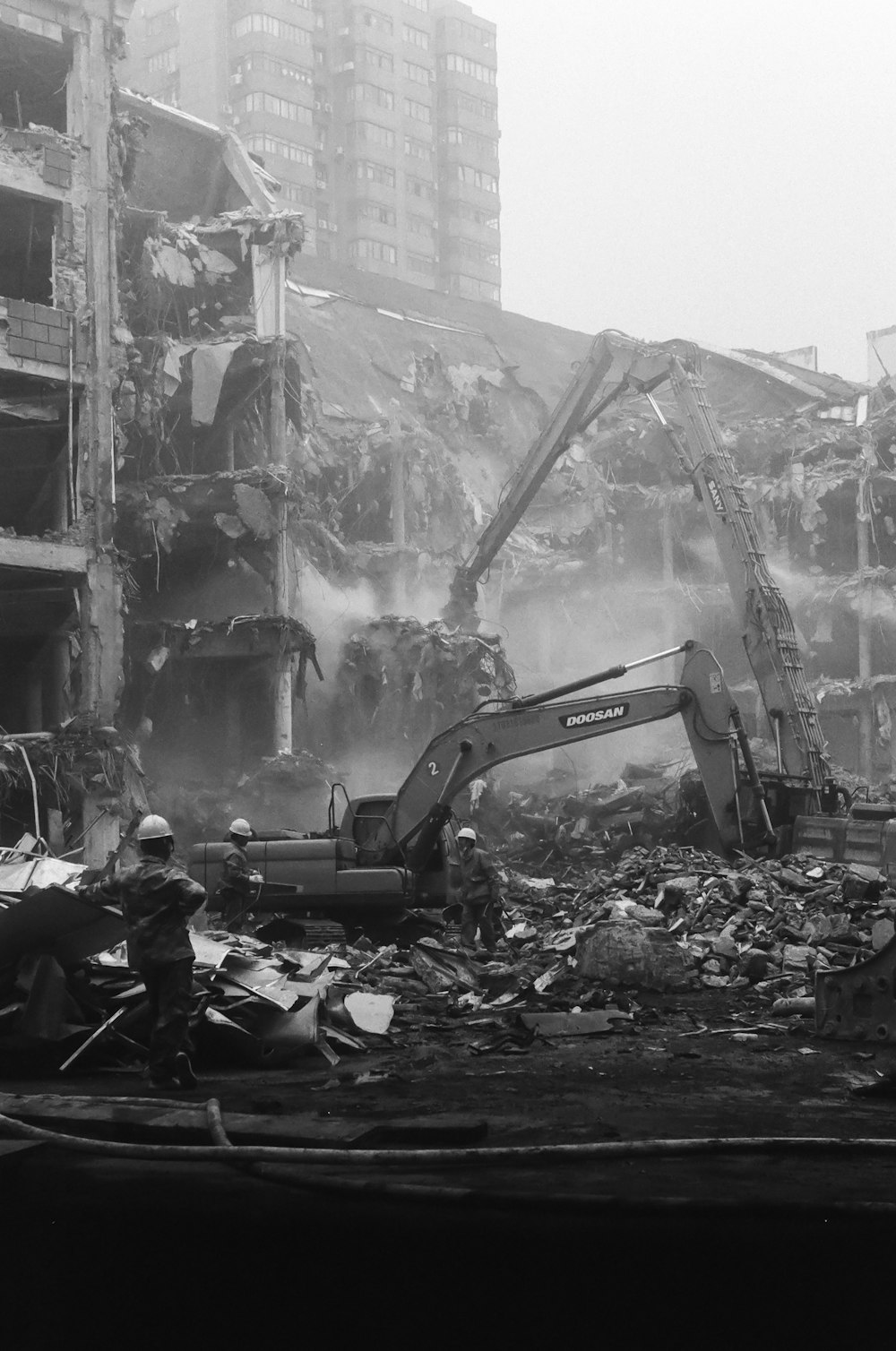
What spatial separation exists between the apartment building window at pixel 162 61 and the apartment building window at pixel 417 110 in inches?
518

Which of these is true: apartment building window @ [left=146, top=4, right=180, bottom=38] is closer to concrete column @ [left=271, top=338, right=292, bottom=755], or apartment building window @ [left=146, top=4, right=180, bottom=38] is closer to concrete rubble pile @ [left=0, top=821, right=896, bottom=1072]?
concrete column @ [left=271, top=338, right=292, bottom=755]

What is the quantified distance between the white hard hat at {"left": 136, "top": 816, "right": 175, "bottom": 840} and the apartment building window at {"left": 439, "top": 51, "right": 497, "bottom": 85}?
78.6m

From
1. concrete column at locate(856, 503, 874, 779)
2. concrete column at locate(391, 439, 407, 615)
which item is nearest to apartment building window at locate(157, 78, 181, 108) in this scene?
concrete column at locate(391, 439, 407, 615)

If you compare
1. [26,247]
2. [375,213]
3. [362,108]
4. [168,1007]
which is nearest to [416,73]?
[362,108]

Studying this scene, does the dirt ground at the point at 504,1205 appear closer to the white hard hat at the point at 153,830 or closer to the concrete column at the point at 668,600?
the white hard hat at the point at 153,830

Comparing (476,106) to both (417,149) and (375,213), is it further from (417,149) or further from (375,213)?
(375,213)

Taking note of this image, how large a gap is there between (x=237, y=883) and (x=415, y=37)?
74.1 metres

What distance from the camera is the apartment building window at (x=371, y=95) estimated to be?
7097cm

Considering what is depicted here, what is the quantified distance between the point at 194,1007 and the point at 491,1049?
2064 mm

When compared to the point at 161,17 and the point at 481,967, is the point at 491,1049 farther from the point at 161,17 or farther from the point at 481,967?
the point at 161,17

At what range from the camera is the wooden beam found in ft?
60.8

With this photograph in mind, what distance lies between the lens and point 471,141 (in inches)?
3091

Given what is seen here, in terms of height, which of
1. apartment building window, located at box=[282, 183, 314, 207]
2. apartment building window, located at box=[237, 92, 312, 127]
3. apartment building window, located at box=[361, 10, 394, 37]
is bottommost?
apartment building window, located at box=[282, 183, 314, 207]

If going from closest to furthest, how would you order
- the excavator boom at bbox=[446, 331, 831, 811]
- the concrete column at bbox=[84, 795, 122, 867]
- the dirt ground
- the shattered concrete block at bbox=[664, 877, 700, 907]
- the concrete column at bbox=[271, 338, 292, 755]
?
1. the dirt ground
2. the shattered concrete block at bbox=[664, 877, 700, 907]
3. the excavator boom at bbox=[446, 331, 831, 811]
4. the concrete column at bbox=[84, 795, 122, 867]
5. the concrete column at bbox=[271, 338, 292, 755]
